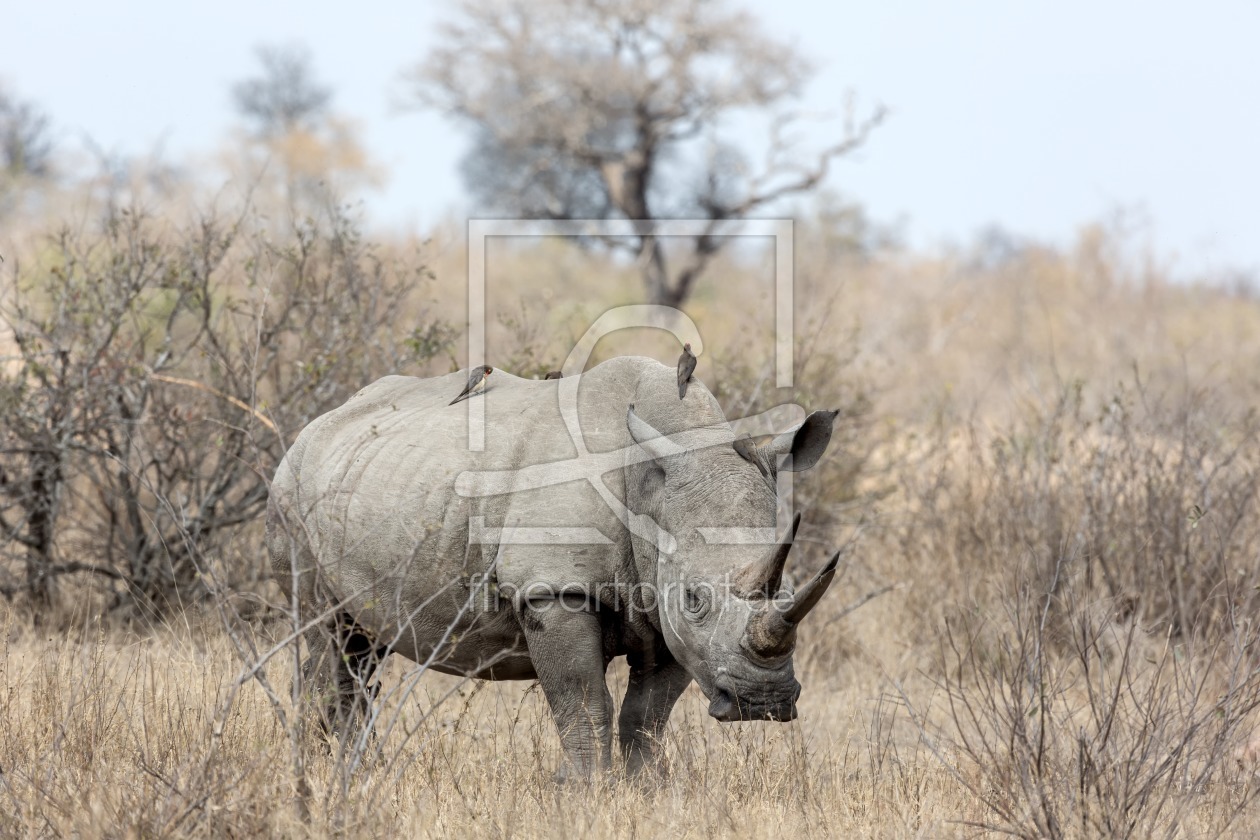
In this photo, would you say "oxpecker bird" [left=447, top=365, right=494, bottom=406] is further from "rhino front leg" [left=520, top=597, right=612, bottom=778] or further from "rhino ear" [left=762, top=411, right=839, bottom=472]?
"rhino ear" [left=762, top=411, right=839, bottom=472]

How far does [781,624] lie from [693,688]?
265cm

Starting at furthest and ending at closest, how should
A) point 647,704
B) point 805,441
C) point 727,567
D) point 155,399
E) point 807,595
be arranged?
point 155,399, point 647,704, point 805,441, point 727,567, point 807,595

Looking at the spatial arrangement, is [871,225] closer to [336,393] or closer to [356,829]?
[336,393]

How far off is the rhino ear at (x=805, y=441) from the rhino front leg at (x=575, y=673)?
0.80 metres

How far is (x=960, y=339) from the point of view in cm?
2167

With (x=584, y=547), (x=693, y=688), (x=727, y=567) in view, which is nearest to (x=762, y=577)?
(x=727, y=567)

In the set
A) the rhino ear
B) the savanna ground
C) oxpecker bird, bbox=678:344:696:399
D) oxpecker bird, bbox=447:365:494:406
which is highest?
oxpecker bird, bbox=678:344:696:399

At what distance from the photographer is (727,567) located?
4.20 meters

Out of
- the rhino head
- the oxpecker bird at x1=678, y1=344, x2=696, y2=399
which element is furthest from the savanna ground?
the oxpecker bird at x1=678, y1=344, x2=696, y2=399

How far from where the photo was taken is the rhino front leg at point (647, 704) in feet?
15.6

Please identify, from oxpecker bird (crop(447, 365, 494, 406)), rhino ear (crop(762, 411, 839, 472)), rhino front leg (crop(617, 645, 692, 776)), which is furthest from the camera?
oxpecker bird (crop(447, 365, 494, 406))

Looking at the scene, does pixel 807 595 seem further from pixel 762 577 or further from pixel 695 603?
pixel 695 603

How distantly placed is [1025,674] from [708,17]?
21.3 m

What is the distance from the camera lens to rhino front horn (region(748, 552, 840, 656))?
3.85 m
